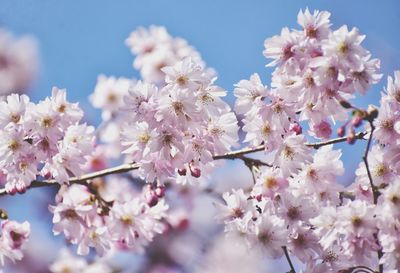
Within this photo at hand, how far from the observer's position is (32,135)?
3.05 metres

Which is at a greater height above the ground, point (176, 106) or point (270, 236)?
point (176, 106)

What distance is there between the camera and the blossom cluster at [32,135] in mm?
3041

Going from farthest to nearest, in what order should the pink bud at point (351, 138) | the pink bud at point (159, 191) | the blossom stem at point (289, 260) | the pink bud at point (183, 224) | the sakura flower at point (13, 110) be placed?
the pink bud at point (183, 224) → the pink bud at point (159, 191) → the sakura flower at point (13, 110) → the blossom stem at point (289, 260) → the pink bud at point (351, 138)

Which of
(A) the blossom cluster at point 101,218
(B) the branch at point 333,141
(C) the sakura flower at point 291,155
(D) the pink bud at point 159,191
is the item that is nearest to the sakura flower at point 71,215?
(A) the blossom cluster at point 101,218

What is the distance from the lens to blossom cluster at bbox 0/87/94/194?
3041 mm

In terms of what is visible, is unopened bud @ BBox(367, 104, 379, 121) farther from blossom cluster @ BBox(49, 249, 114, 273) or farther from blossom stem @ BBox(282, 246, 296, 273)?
blossom cluster @ BBox(49, 249, 114, 273)

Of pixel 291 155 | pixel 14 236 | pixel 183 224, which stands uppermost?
pixel 183 224

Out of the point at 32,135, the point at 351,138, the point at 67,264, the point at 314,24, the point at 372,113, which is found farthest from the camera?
the point at 67,264

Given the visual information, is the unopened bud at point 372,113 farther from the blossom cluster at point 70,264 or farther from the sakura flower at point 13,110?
the blossom cluster at point 70,264

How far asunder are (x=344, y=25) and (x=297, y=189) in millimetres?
865

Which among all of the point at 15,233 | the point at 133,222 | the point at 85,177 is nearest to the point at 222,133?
the point at 85,177

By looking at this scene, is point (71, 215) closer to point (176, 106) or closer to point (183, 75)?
point (176, 106)

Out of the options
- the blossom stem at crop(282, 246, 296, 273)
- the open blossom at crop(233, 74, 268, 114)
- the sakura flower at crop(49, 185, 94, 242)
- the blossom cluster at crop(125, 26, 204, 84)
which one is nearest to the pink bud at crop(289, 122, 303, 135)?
the open blossom at crop(233, 74, 268, 114)

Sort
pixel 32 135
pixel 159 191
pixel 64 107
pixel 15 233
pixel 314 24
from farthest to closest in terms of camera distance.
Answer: pixel 15 233
pixel 159 191
pixel 64 107
pixel 32 135
pixel 314 24
